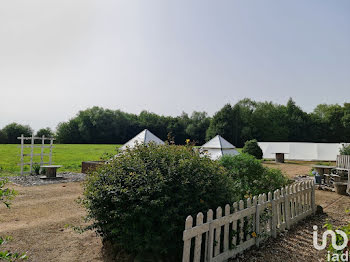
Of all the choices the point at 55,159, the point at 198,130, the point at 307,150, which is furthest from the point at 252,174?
the point at 198,130

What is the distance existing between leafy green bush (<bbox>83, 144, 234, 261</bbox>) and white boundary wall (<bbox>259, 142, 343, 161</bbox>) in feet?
78.2

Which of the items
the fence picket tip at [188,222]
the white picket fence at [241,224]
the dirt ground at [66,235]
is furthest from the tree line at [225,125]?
the fence picket tip at [188,222]

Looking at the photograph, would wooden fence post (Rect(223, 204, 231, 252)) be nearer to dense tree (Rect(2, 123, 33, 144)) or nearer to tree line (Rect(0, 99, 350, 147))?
tree line (Rect(0, 99, 350, 147))

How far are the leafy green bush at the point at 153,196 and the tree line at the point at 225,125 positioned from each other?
35789mm

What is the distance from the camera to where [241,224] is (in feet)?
13.8

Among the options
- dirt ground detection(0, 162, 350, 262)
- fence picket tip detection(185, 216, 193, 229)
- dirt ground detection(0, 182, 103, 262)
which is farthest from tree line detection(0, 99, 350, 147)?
fence picket tip detection(185, 216, 193, 229)

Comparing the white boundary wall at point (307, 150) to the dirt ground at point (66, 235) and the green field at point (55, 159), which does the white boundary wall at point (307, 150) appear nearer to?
the green field at point (55, 159)

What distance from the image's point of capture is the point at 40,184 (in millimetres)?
11391

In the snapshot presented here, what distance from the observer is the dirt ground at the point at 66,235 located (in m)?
4.11

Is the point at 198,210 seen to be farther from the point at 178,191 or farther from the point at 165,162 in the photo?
the point at 165,162

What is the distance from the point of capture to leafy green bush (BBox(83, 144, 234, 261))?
11.0ft

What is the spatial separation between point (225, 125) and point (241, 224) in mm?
44560

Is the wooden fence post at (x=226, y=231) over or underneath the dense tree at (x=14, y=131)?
underneath

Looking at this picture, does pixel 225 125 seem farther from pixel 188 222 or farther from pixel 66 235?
pixel 188 222
